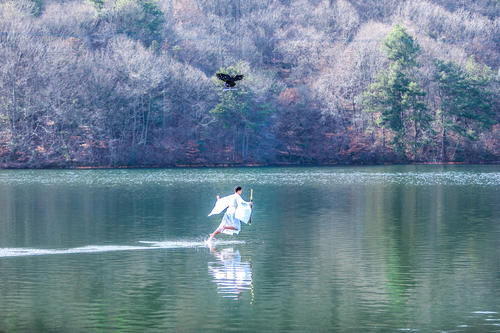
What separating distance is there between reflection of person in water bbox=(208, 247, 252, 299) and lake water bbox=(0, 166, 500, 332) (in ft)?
0.16

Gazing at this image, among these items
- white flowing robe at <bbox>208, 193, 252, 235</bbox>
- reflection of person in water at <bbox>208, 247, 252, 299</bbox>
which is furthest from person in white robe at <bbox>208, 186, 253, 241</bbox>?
reflection of person in water at <bbox>208, 247, 252, 299</bbox>

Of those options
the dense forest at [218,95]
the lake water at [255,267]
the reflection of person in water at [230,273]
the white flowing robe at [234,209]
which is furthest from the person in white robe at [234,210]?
the dense forest at [218,95]

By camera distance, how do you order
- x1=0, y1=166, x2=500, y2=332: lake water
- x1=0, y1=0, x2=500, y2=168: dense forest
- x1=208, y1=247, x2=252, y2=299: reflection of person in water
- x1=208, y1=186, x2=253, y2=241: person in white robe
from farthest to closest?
x1=0, y1=0, x2=500, y2=168: dense forest < x1=208, y1=186, x2=253, y2=241: person in white robe < x1=208, y1=247, x2=252, y2=299: reflection of person in water < x1=0, y1=166, x2=500, y2=332: lake water

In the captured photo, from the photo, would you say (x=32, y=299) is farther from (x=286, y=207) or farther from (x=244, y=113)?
(x=244, y=113)

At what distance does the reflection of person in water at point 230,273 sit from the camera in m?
18.3

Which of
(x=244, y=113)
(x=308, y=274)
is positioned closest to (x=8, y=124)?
(x=244, y=113)

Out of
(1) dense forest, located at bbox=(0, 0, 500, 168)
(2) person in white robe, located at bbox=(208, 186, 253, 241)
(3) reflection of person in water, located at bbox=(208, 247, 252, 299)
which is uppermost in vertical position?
(1) dense forest, located at bbox=(0, 0, 500, 168)

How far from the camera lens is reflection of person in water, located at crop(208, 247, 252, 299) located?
60.0 feet

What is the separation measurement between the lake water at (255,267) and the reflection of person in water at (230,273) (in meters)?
0.05

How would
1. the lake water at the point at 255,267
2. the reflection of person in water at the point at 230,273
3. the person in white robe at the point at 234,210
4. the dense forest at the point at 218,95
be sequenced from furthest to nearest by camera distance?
the dense forest at the point at 218,95 → the person in white robe at the point at 234,210 → the reflection of person in water at the point at 230,273 → the lake water at the point at 255,267

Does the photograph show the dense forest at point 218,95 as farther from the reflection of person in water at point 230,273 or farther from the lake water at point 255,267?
the reflection of person in water at point 230,273

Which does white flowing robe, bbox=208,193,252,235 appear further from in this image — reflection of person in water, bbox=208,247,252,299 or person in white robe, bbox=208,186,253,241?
reflection of person in water, bbox=208,247,252,299

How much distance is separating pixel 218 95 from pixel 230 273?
75.9m

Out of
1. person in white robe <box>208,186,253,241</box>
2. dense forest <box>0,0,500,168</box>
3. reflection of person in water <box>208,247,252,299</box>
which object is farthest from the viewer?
dense forest <box>0,0,500,168</box>
